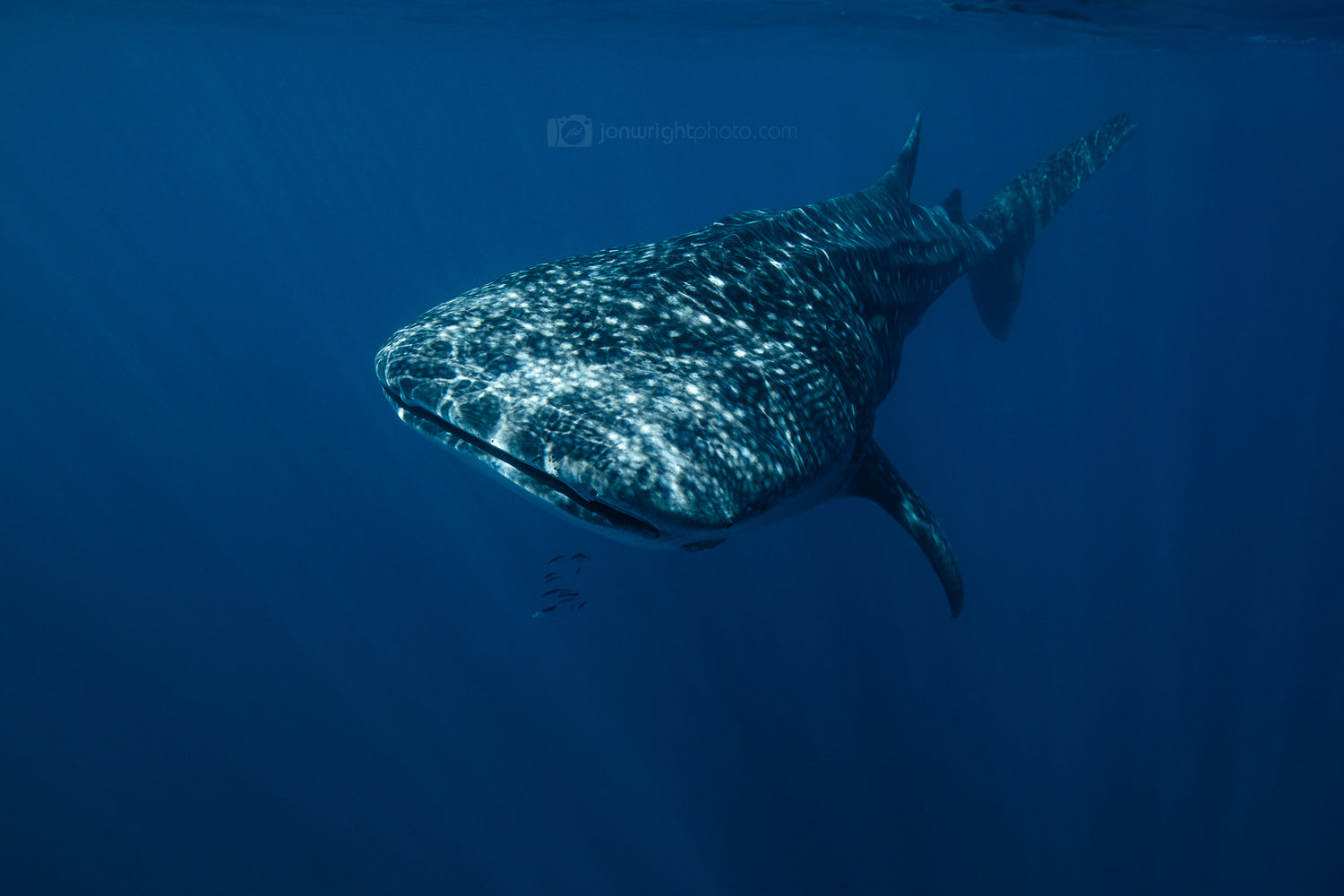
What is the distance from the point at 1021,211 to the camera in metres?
9.25

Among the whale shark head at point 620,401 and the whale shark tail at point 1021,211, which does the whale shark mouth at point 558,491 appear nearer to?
the whale shark head at point 620,401

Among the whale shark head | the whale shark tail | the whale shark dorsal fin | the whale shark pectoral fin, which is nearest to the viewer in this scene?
the whale shark head

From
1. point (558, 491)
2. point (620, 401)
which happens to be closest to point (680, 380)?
point (620, 401)

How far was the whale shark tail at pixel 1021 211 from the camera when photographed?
30.0 feet

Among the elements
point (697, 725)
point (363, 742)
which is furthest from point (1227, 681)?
point (363, 742)

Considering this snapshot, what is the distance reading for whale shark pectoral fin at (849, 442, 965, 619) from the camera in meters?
4.48

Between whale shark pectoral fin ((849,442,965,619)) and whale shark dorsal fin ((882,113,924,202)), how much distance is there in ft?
12.1

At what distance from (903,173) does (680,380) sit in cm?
560

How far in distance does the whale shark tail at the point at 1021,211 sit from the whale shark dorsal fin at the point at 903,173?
172 centimetres

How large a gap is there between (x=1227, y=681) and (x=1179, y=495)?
9209mm

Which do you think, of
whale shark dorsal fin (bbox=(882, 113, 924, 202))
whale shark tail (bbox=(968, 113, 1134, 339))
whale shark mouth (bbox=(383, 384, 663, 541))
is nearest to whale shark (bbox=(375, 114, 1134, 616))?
whale shark mouth (bbox=(383, 384, 663, 541))

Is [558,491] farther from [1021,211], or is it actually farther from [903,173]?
[1021,211]

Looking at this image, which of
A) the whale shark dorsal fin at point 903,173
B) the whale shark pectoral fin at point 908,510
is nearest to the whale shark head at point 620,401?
the whale shark pectoral fin at point 908,510

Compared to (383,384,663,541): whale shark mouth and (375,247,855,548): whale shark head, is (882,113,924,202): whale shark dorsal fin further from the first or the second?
(383,384,663,541): whale shark mouth
